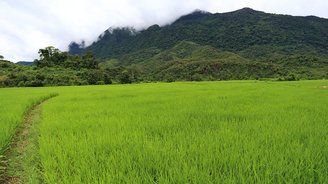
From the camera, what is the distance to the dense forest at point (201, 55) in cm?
4781

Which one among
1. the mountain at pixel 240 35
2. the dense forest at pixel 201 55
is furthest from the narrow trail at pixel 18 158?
the mountain at pixel 240 35

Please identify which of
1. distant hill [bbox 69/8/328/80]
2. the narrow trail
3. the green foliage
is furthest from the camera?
distant hill [bbox 69/8/328/80]

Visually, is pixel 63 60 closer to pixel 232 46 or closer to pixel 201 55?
pixel 201 55

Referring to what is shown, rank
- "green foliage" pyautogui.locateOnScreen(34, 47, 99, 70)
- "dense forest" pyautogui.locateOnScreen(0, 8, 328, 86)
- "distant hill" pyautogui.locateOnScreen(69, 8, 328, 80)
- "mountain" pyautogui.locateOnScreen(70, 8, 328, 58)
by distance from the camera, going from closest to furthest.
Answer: "dense forest" pyautogui.locateOnScreen(0, 8, 328, 86) < "green foliage" pyautogui.locateOnScreen(34, 47, 99, 70) < "distant hill" pyautogui.locateOnScreen(69, 8, 328, 80) < "mountain" pyautogui.locateOnScreen(70, 8, 328, 58)

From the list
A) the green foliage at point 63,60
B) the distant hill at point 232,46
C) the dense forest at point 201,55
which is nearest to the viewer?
the dense forest at point 201,55

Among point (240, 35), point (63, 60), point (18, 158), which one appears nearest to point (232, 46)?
point (240, 35)

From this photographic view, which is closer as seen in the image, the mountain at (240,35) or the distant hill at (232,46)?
the distant hill at (232,46)

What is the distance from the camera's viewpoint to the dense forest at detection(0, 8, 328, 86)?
47.8m

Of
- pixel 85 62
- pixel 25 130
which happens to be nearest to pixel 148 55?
pixel 85 62

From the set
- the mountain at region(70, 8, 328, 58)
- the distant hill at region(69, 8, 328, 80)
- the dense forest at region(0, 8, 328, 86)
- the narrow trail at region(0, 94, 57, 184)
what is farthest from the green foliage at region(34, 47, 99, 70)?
the mountain at region(70, 8, 328, 58)

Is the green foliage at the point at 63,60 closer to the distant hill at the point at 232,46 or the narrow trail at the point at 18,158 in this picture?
the distant hill at the point at 232,46

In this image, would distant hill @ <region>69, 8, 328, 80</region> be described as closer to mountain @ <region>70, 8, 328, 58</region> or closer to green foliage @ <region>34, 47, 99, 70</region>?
mountain @ <region>70, 8, 328, 58</region>

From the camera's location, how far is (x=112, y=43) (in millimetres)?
172375

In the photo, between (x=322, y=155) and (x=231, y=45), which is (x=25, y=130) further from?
(x=231, y=45)
